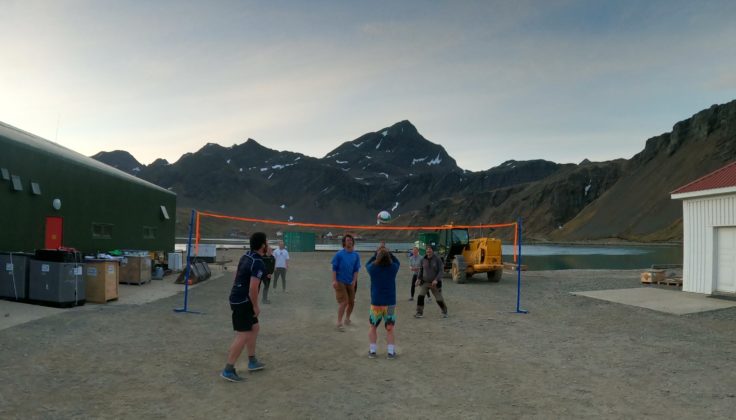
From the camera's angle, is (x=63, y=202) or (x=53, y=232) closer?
(x=53, y=232)

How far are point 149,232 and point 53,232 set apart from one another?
8.04 m

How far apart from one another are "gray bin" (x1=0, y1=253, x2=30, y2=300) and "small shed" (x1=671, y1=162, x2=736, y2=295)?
17.3 metres

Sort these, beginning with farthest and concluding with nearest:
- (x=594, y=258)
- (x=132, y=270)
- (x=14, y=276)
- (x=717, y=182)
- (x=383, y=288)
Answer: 1. (x=594, y=258)
2. (x=132, y=270)
3. (x=717, y=182)
4. (x=14, y=276)
5. (x=383, y=288)

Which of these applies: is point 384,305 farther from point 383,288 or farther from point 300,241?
point 300,241

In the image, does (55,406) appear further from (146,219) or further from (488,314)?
(146,219)

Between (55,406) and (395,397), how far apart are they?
3490 millimetres

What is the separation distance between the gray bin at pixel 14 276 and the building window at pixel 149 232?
10845 mm

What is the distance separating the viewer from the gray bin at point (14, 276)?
11.9 meters

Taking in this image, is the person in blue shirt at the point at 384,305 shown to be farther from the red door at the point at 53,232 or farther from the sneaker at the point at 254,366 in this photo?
the red door at the point at 53,232

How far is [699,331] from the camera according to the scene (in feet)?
33.0

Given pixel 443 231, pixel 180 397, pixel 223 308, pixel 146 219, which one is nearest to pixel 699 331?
pixel 180 397

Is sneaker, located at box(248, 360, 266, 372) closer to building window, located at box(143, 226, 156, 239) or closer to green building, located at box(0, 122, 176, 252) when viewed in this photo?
green building, located at box(0, 122, 176, 252)

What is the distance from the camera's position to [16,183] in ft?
44.9

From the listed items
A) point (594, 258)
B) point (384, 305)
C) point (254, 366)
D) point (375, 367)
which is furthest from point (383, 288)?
point (594, 258)
